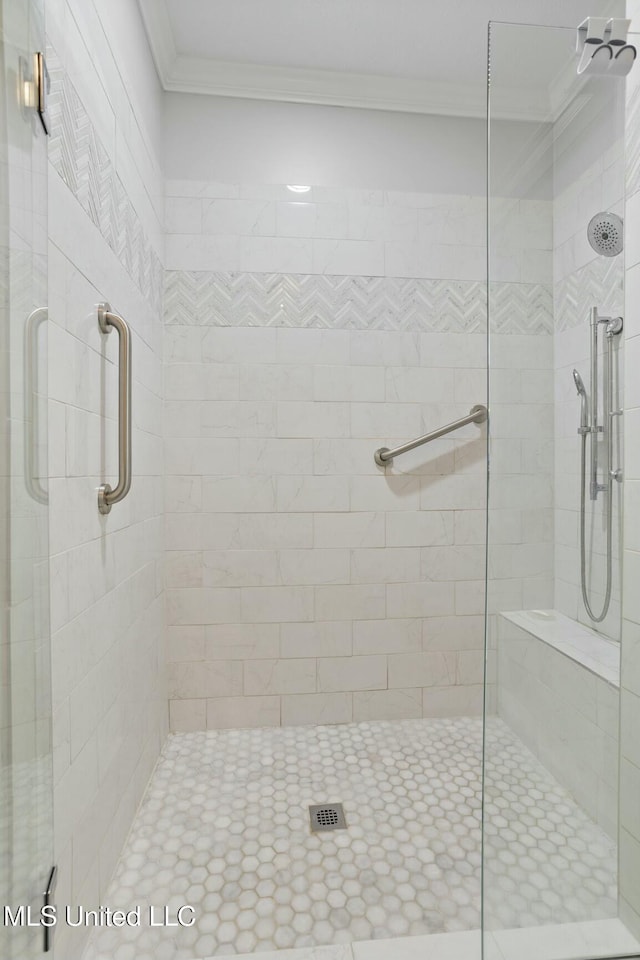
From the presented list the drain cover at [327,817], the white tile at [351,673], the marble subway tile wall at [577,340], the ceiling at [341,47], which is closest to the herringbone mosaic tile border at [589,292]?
the marble subway tile wall at [577,340]

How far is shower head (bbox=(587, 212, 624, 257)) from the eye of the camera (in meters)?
0.97

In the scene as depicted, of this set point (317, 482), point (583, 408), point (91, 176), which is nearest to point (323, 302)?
point (317, 482)

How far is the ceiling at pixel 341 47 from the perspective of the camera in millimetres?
1754

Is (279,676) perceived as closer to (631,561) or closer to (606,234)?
(631,561)

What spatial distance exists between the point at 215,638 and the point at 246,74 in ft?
7.45

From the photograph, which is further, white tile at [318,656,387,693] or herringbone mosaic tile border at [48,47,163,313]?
white tile at [318,656,387,693]

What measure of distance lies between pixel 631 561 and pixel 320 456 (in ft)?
4.33

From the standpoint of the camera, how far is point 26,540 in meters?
0.67

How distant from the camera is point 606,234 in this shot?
0.98m

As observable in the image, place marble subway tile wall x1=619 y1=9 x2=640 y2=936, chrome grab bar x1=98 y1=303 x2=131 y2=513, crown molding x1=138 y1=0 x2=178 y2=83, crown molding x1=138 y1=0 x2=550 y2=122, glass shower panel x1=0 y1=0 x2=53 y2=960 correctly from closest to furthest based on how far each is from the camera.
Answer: glass shower panel x1=0 y1=0 x2=53 y2=960 < marble subway tile wall x1=619 y1=9 x2=640 y2=936 < chrome grab bar x1=98 y1=303 x2=131 y2=513 < crown molding x1=138 y1=0 x2=178 y2=83 < crown molding x1=138 y1=0 x2=550 y2=122

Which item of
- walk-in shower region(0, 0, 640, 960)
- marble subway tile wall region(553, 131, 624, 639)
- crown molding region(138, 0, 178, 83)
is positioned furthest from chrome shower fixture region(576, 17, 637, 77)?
crown molding region(138, 0, 178, 83)

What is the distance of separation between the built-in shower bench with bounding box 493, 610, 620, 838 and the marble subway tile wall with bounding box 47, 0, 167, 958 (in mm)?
905

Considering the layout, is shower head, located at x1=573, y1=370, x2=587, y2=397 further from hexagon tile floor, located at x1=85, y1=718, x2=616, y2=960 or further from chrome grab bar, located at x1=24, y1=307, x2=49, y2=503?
chrome grab bar, located at x1=24, y1=307, x2=49, y2=503

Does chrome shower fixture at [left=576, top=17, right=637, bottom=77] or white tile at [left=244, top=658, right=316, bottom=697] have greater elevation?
chrome shower fixture at [left=576, top=17, right=637, bottom=77]
